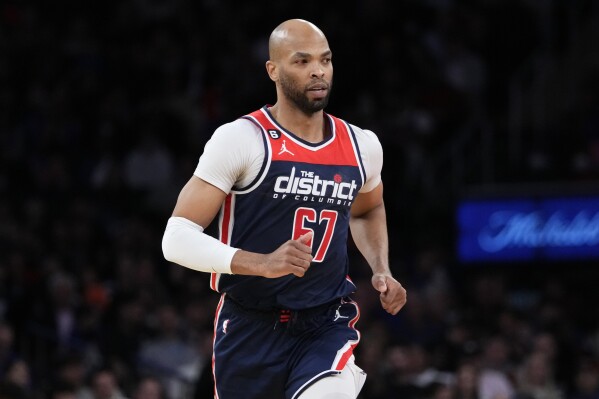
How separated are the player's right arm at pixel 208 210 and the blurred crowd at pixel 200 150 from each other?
5102 mm

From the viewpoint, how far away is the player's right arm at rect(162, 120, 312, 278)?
18.9 feet

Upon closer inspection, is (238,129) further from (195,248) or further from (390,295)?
(390,295)

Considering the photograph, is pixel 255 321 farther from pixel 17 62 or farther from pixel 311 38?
pixel 17 62

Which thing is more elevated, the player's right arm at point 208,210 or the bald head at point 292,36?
the bald head at point 292,36

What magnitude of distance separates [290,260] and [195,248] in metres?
0.59

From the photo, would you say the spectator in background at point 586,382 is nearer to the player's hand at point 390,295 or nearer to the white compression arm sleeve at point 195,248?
the player's hand at point 390,295

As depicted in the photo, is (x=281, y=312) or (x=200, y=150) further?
(x=200, y=150)

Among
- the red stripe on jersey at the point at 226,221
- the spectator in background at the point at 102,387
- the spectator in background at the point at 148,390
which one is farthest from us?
the spectator in background at the point at 148,390

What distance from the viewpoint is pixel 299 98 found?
619 centimetres

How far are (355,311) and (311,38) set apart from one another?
1.38m

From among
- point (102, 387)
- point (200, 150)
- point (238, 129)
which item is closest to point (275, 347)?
point (238, 129)

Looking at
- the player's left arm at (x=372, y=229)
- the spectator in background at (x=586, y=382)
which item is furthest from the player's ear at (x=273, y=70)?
the spectator in background at (x=586, y=382)

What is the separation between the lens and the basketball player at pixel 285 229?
236 inches

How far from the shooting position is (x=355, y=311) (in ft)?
20.9
